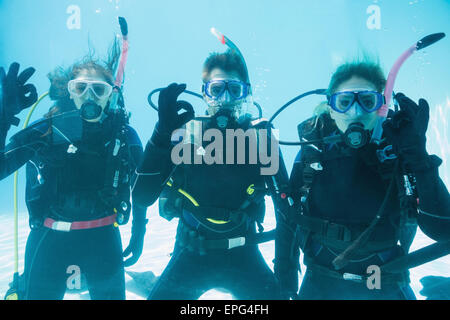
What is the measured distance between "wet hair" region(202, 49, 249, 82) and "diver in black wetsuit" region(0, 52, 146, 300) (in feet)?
4.21

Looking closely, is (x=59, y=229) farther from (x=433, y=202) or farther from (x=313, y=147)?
(x=433, y=202)

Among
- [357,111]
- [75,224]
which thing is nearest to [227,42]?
[357,111]

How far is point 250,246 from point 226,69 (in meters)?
2.16

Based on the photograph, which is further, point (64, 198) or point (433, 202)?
point (64, 198)

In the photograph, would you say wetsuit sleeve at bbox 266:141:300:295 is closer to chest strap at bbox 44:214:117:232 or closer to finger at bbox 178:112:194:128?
finger at bbox 178:112:194:128

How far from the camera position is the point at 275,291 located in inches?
89.5

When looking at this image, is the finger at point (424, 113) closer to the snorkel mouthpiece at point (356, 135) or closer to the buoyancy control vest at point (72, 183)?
the snorkel mouthpiece at point (356, 135)

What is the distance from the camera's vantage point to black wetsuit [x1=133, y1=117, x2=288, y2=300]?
222 cm

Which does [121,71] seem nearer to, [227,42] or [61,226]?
[227,42]

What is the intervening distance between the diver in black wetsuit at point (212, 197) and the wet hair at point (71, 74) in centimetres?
162

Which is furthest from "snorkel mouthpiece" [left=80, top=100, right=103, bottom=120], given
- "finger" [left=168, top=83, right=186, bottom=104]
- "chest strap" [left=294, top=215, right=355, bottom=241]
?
"chest strap" [left=294, top=215, right=355, bottom=241]

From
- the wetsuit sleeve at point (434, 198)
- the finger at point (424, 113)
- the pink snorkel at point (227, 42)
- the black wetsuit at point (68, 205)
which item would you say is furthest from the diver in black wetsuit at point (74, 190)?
the finger at point (424, 113)

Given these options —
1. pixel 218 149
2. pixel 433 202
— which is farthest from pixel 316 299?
pixel 218 149
